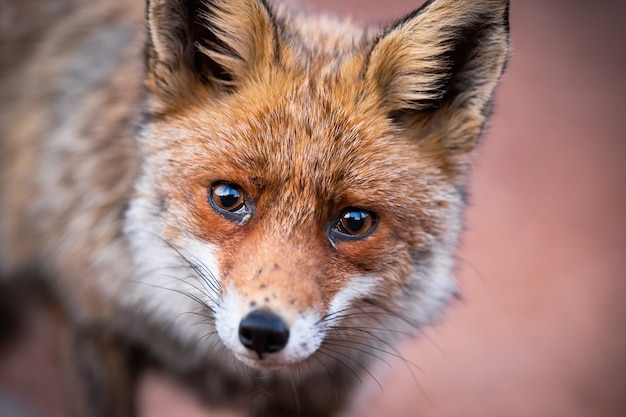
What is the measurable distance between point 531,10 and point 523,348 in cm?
382

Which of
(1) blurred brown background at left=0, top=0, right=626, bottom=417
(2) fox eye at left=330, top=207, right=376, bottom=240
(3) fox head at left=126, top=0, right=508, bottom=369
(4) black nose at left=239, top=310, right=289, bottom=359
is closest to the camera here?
(4) black nose at left=239, top=310, right=289, bottom=359

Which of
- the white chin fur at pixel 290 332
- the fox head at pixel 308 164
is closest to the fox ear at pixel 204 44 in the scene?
the fox head at pixel 308 164

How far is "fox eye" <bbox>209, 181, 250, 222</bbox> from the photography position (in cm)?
261

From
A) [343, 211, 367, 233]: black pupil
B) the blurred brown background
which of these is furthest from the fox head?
the blurred brown background

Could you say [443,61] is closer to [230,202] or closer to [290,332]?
[230,202]

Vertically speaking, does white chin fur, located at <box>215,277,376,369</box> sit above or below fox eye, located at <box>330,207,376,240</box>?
below

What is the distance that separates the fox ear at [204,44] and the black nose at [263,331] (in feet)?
3.49

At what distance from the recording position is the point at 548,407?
4.59 meters

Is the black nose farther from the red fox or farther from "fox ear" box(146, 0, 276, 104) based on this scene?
"fox ear" box(146, 0, 276, 104)

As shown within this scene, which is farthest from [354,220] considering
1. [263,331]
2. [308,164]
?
[263,331]

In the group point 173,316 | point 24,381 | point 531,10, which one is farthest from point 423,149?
point 531,10

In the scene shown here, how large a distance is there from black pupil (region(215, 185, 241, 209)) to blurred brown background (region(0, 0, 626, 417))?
1307 millimetres

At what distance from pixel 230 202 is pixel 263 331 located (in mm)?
588

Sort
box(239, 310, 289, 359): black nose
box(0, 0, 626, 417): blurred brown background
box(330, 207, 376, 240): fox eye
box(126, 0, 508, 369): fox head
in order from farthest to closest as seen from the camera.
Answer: box(0, 0, 626, 417): blurred brown background → box(330, 207, 376, 240): fox eye → box(126, 0, 508, 369): fox head → box(239, 310, 289, 359): black nose
